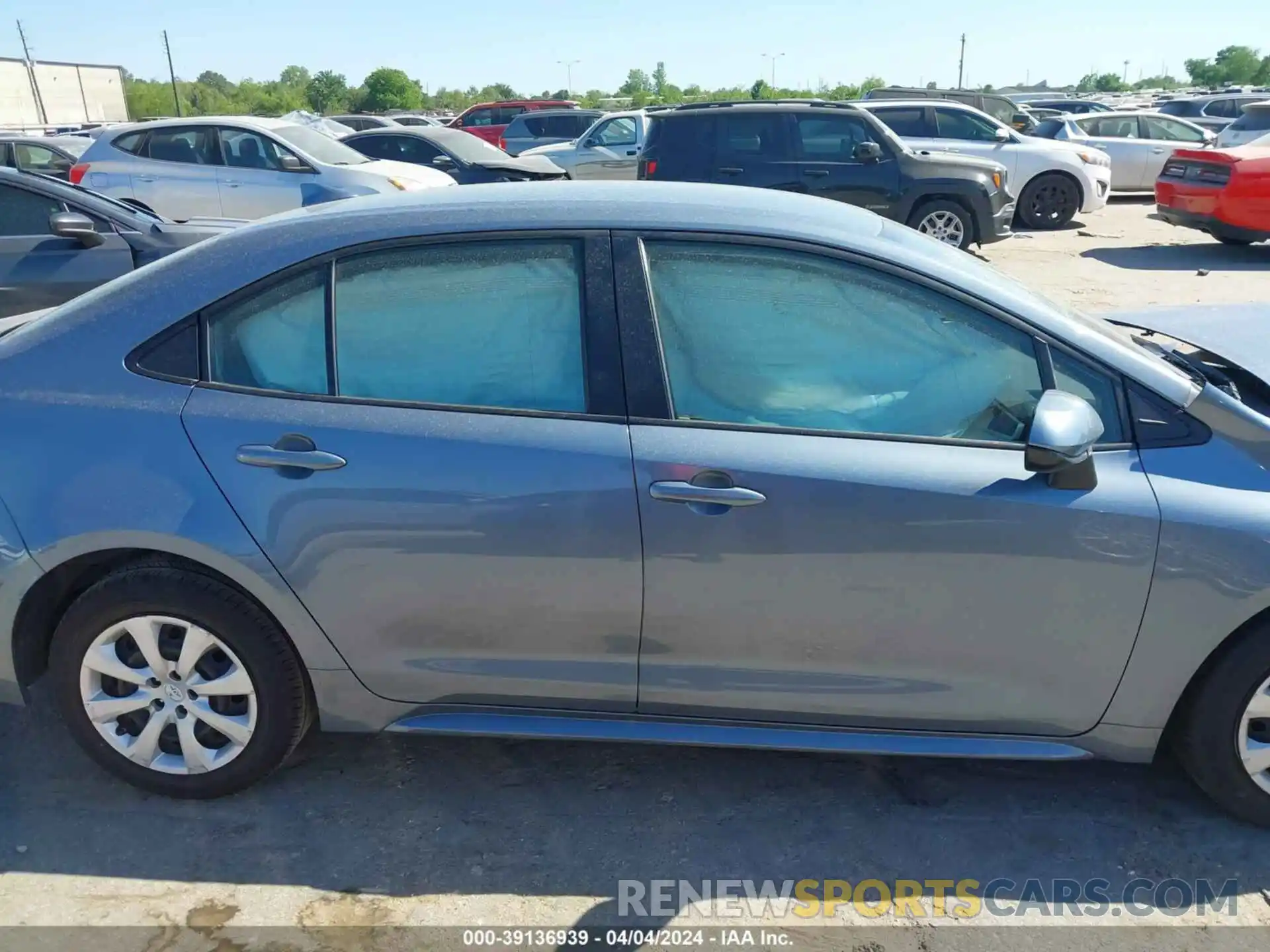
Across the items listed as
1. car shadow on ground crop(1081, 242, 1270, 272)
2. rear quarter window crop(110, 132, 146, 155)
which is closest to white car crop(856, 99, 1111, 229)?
car shadow on ground crop(1081, 242, 1270, 272)

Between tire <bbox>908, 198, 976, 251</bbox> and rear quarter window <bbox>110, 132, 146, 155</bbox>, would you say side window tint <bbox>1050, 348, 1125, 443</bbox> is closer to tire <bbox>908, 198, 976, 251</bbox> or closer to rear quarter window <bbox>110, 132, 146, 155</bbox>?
tire <bbox>908, 198, 976, 251</bbox>

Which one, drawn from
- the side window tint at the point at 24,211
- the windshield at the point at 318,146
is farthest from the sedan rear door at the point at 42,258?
the windshield at the point at 318,146

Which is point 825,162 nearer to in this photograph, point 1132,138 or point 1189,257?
point 1189,257

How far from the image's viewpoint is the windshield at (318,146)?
11.1 meters

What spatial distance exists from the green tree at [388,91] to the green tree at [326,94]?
4788 mm

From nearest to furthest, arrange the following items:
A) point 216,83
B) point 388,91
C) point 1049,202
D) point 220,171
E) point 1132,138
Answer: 1. point 220,171
2. point 1049,202
3. point 1132,138
4. point 388,91
5. point 216,83

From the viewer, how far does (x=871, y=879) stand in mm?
2623

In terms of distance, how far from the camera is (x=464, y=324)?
8.98ft

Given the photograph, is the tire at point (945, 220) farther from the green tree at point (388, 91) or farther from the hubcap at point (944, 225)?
the green tree at point (388, 91)

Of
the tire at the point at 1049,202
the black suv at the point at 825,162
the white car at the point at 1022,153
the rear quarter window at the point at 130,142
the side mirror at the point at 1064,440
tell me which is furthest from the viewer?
the tire at the point at 1049,202

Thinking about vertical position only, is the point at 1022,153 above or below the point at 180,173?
below

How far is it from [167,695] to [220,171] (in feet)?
31.4

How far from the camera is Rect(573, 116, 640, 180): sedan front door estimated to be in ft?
50.8

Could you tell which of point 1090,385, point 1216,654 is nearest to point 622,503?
point 1090,385
